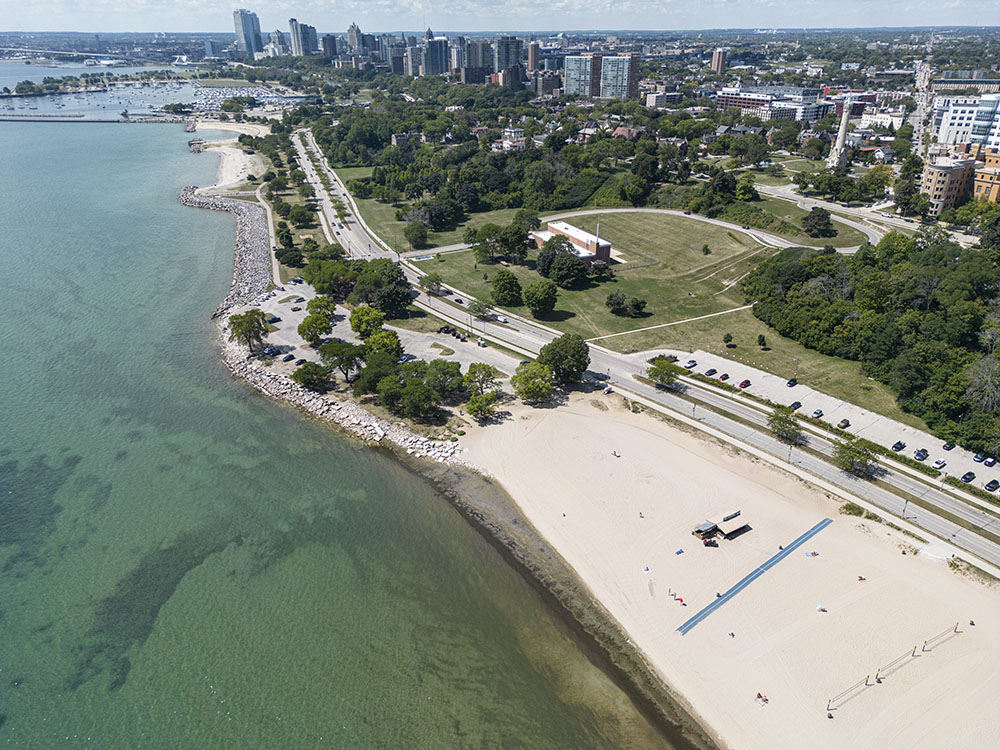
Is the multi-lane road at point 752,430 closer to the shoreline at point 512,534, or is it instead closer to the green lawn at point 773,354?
the green lawn at point 773,354

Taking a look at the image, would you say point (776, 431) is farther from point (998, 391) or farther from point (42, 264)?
point (42, 264)

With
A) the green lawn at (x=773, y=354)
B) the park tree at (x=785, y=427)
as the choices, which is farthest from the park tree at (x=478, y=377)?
the park tree at (x=785, y=427)

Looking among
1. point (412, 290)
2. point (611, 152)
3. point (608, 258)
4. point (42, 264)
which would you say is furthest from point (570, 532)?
point (611, 152)

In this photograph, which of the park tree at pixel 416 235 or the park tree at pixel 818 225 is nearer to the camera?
the park tree at pixel 818 225

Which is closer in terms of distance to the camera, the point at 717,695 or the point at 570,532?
the point at 717,695

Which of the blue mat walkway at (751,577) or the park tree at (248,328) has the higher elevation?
the park tree at (248,328)

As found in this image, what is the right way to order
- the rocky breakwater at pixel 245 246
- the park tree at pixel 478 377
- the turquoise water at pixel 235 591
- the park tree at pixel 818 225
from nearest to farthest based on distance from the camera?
the turquoise water at pixel 235 591 < the park tree at pixel 478 377 < the rocky breakwater at pixel 245 246 < the park tree at pixel 818 225

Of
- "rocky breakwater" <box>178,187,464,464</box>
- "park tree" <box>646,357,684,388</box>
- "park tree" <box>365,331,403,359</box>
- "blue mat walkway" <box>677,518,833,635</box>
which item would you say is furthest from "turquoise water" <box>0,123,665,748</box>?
"park tree" <box>646,357,684,388</box>

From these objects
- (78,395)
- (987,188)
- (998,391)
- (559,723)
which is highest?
(987,188)
